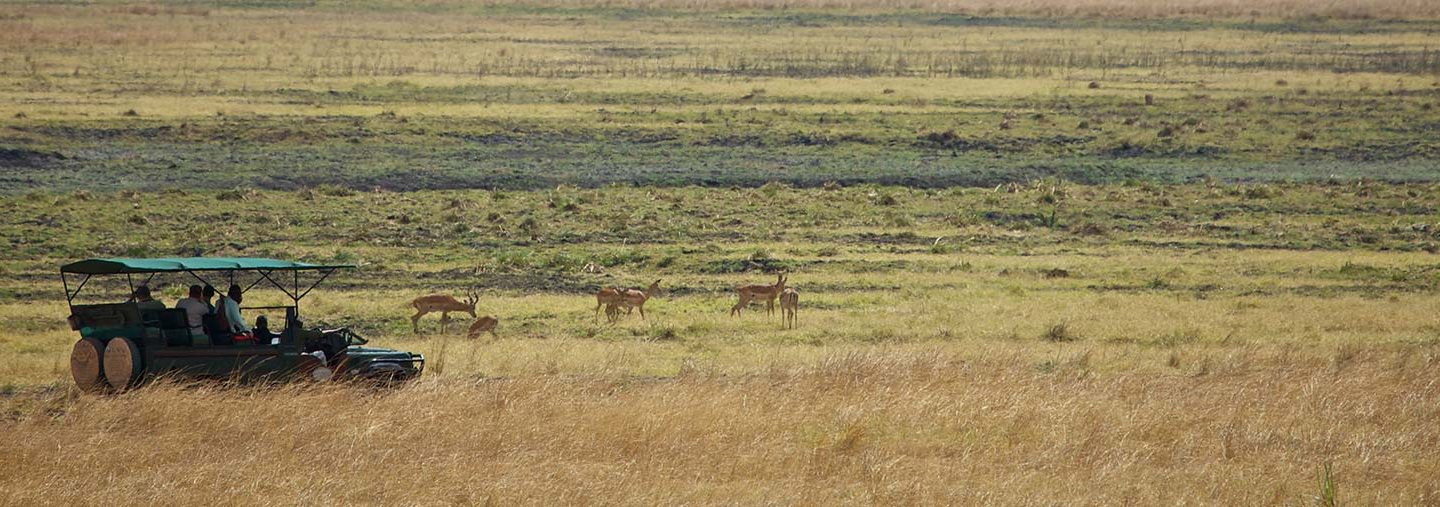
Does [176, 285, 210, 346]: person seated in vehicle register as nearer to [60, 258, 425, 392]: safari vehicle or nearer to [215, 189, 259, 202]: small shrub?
[60, 258, 425, 392]: safari vehicle

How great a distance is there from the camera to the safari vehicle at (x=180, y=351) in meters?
13.8

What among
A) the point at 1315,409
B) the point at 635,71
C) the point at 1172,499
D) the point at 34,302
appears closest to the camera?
the point at 1172,499

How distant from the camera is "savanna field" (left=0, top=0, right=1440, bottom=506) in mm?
12227

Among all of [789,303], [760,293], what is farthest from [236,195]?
[789,303]

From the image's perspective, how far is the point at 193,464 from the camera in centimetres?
1177

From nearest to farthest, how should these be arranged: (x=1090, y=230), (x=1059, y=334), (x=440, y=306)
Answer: (x=1059, y=334) < (x=440, y=306) < (x=1090, y=230)

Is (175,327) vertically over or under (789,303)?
over

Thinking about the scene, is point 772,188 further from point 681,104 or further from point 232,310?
point 232,310

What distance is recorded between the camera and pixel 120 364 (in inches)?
543

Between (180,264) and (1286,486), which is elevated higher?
(180,264)

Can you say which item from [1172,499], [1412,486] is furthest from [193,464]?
[1412,486]

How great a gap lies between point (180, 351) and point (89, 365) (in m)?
0.73

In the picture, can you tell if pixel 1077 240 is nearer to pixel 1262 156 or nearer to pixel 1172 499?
pixel 1262 156

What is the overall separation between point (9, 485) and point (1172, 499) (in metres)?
7.83
